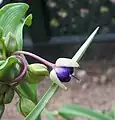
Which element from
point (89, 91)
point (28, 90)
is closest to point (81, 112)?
point (28, 90)

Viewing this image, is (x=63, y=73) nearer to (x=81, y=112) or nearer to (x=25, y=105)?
(x=25, y=105)

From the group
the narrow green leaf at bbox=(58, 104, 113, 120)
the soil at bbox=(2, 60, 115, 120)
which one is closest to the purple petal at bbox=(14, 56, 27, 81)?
the narrow green leaf at bbox=(58, 104, 113, 120)

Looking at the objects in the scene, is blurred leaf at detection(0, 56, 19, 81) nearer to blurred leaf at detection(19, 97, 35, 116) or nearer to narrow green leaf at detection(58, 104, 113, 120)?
blurred leaf at detection(19, 97, 35, 116)

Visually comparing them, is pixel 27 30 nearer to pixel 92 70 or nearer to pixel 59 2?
pixel 59 2

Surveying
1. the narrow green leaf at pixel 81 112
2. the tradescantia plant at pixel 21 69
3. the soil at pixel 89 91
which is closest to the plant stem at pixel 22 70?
the tradescantia plant at pixel 21 69

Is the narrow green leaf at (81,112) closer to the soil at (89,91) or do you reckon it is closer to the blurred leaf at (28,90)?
the blurred leaf at (28,90)

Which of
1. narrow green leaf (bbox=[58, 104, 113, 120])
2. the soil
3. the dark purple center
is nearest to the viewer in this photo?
the dark purple center

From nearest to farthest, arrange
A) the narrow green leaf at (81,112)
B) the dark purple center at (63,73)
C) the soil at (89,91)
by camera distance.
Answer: the dark purple center at (63,73), the narrow green leaf at (81,112), the soil at (89,91)
